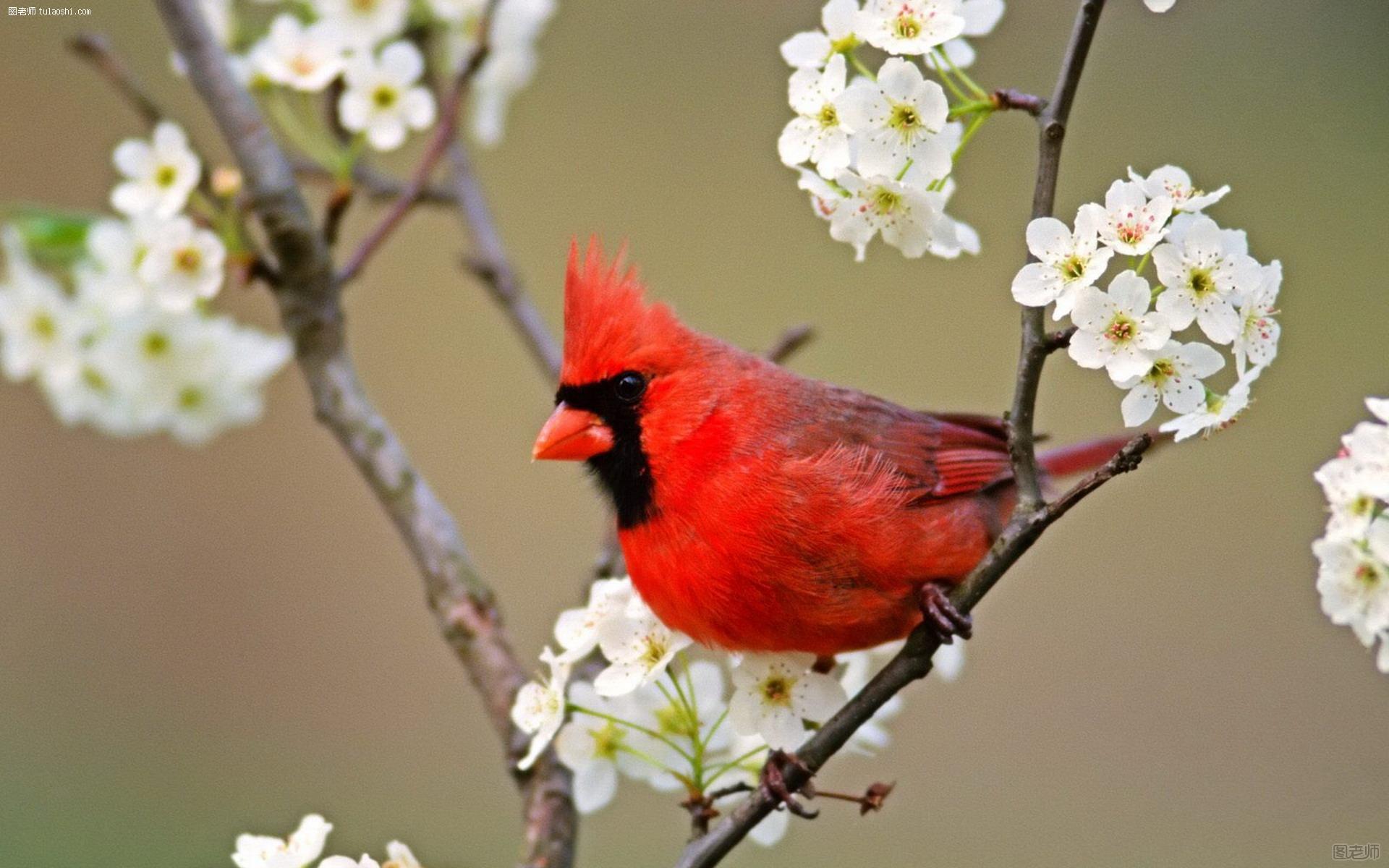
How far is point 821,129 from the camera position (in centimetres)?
168

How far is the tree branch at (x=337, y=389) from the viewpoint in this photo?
88.0 inches

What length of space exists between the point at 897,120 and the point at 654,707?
811mm

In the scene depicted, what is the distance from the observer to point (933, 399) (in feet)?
16.4

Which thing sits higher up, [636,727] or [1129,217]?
[1129,217]

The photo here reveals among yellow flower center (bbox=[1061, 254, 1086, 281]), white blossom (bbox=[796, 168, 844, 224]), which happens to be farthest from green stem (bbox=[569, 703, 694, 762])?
yellow flower center (bbox=[1061, 254, 1086, 281])

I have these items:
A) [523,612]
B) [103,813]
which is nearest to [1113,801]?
[523,612]

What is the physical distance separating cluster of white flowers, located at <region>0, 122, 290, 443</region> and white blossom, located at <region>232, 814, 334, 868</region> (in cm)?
101

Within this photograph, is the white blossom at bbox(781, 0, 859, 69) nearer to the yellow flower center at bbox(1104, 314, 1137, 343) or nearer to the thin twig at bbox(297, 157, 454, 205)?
the yellow flower center at bbox(1104, 314, 1137, 343)

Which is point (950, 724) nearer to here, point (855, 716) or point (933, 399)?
point (933, 399)

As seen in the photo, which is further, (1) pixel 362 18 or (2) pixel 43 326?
(2) pixel 43 326

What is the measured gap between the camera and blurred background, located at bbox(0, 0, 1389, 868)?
4410 millimetres

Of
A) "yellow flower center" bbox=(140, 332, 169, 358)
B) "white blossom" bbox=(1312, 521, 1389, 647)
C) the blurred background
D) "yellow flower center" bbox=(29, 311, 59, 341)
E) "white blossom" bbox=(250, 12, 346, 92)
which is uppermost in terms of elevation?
"white blossom" bbox=(250, 12, 346, 92)

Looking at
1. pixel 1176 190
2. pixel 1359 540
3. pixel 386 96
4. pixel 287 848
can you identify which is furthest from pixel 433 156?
pixel 1359 540

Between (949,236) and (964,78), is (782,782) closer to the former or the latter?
(949,236)
